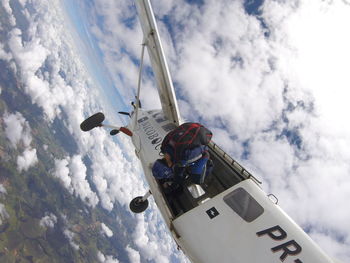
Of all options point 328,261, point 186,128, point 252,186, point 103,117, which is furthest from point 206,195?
point 103,117

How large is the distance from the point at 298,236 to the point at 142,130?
23.5ft

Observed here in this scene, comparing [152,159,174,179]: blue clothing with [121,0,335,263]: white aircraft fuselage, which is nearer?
[121,0,335,263]: white aircraft fuselage

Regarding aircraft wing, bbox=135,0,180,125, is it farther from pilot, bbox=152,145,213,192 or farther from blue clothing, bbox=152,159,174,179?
blue clothing, bbox=152,159,174,179

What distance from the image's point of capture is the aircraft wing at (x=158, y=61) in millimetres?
7977

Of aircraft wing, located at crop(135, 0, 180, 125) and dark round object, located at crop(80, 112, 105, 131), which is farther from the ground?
aircraft wing, located at crop(135, 0, 180, 125)

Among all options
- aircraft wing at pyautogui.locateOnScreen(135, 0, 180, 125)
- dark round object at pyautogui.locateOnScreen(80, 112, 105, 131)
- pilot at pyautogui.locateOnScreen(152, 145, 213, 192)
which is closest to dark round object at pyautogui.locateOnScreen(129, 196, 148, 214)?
pilot at pyautogui.locateOnScreen(152, 145, 213, 192)

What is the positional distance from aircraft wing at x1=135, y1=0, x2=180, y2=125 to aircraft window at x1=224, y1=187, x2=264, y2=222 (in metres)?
5.50

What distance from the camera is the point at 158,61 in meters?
8.80

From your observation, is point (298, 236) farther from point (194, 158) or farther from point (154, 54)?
point (154, 54)

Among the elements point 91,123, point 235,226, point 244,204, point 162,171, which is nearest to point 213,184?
point 162,171

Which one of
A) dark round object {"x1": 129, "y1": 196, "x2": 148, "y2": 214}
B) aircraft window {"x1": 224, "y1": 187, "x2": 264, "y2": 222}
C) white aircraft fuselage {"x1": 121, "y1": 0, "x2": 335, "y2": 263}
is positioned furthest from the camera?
dark round object {"x1": 129, "y1": 196, "x2": 148, "y2": 214}

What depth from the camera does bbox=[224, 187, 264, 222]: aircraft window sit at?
4387 millimetres

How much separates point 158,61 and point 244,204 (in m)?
6.35

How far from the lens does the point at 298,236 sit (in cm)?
397
